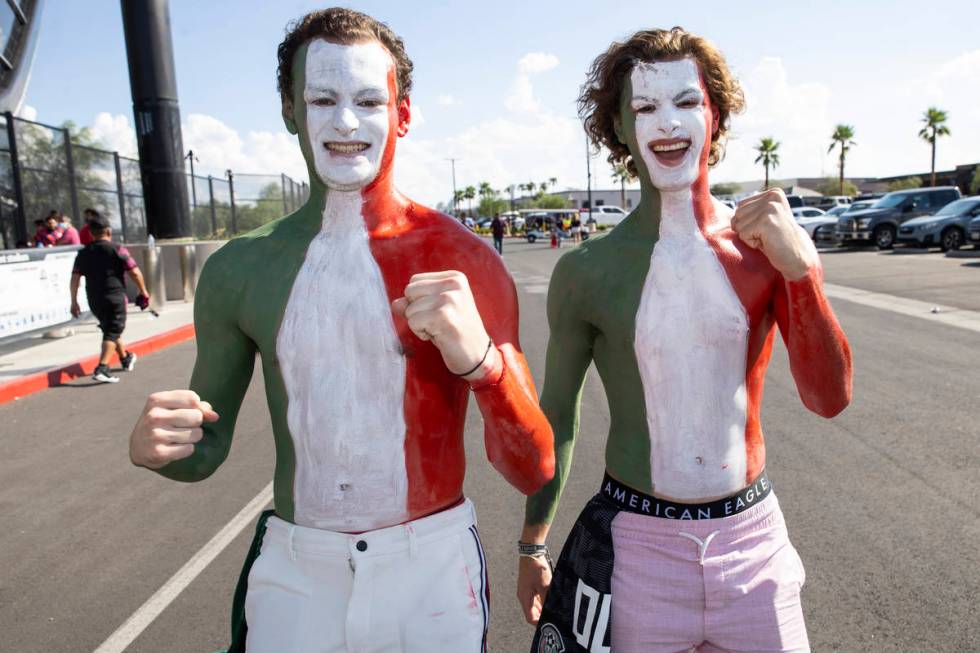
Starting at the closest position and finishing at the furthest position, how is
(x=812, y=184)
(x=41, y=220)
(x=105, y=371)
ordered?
(x=105, y=371)
(x=41, y=220)
(x=812, y=184)

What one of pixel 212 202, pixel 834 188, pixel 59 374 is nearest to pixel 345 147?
pixel 59 374

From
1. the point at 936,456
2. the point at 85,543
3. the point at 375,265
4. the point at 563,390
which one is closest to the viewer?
the point at 375,265

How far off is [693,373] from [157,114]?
15852 mm

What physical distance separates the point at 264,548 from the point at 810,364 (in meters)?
1.36

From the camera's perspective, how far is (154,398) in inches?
62.0

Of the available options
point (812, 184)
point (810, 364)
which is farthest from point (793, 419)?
point (812, 184)

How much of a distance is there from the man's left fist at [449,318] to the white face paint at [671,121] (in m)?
0.73

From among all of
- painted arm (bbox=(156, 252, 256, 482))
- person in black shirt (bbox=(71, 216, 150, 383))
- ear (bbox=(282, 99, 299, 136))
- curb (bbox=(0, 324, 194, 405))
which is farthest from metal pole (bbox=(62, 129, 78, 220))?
painted arm (bbox=(156, 252, 256, 482))

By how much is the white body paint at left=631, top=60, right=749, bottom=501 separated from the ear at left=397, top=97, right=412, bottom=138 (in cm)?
66

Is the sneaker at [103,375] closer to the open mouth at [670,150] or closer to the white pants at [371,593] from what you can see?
the white pants at [371,593]

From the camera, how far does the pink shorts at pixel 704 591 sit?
1.77m

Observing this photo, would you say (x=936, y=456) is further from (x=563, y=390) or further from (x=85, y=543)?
(x=85, y=543)

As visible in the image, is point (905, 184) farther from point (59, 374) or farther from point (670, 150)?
point (670, 150)

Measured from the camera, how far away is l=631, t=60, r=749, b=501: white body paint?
184cm
